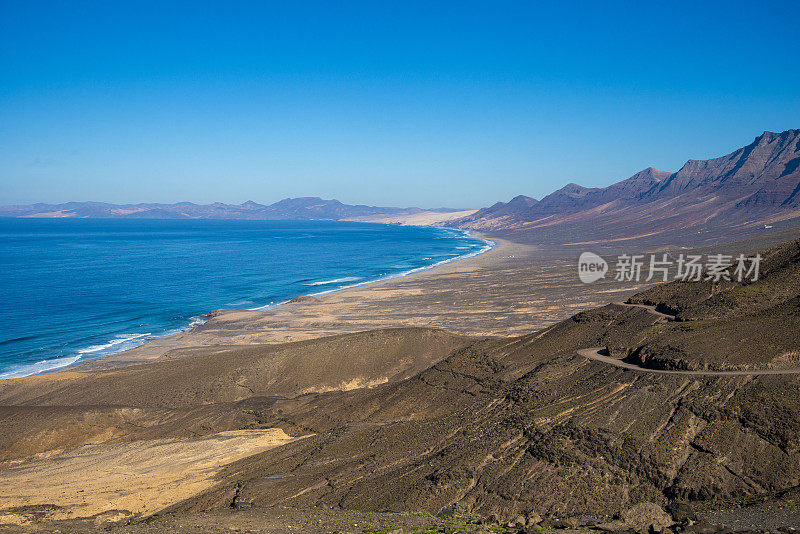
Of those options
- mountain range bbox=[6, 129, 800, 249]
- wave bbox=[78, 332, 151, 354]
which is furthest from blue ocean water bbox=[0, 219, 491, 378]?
mountain range bbox=[6, 129, 800, 249]

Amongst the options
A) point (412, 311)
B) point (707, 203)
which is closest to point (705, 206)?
point (707, 203)

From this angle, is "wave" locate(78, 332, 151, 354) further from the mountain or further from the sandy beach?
the mountain

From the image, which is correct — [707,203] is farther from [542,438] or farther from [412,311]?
[542,438]

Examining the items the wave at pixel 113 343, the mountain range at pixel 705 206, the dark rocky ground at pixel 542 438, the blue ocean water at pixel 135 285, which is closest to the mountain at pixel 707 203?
the mountain range at pixel 705 206

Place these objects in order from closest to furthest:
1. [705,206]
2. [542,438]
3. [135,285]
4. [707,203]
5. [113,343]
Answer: [542,438], [113,343], [135,285], [705,206], [707,203]

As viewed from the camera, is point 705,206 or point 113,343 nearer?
point 113,343

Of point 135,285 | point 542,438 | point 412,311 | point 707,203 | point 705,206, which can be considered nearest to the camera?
point 542,438

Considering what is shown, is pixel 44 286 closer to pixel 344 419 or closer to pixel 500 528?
pixel 344 419

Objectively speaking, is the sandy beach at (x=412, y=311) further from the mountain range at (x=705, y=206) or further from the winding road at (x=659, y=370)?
the mountain range at (x=705, y=206)
